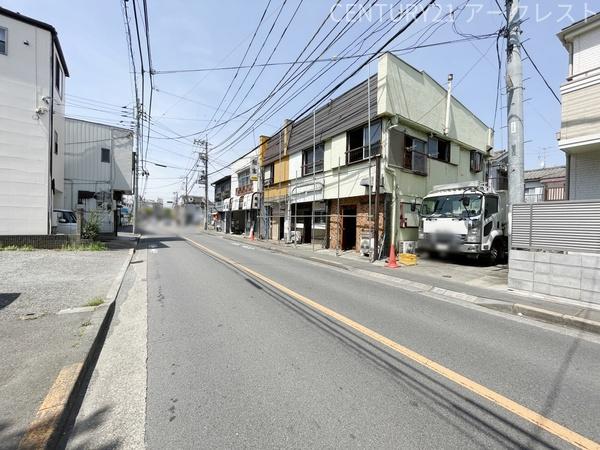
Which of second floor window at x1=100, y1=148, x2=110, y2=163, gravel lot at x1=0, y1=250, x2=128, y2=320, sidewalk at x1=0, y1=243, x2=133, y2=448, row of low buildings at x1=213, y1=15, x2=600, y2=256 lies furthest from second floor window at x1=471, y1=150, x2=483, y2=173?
second floor window at x1=100, y1=148, x2=110, y2=163

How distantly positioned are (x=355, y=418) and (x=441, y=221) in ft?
34.5

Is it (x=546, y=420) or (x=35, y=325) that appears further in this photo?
(x=35, y=325)

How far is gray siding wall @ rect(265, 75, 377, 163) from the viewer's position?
15.0 m

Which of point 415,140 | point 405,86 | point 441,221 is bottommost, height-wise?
point 441,221

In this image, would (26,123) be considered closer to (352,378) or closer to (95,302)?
(95,302)

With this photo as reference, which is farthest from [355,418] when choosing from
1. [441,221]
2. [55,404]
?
[441,221]

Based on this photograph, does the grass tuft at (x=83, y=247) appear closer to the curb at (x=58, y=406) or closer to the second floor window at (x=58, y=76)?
the second floor window at (x=58, y=76)

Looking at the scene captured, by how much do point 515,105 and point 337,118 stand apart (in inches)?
365

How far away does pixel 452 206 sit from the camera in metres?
11.9

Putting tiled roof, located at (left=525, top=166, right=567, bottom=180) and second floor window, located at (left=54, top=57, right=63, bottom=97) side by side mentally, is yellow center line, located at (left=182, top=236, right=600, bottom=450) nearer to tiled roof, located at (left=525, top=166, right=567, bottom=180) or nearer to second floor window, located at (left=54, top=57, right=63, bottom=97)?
second floor window, located at (left=54, top=57, right=63, bottom=97)

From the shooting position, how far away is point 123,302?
21.2ft

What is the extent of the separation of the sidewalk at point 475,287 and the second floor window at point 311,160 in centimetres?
663

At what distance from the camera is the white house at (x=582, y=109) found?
8.59 m

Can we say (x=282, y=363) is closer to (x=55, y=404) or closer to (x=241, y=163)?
(x=55, y=404)
